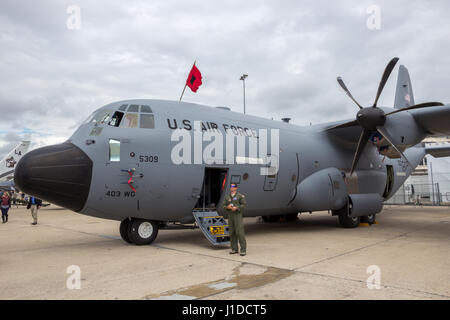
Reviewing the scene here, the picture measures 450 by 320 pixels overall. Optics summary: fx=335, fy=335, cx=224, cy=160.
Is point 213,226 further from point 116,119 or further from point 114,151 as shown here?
point 116,119

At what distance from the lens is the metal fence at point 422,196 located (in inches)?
1133

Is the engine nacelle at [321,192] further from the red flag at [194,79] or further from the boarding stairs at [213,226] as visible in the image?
the red flag at [194,79]

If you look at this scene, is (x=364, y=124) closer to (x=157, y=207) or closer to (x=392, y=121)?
(x=392, y=121)

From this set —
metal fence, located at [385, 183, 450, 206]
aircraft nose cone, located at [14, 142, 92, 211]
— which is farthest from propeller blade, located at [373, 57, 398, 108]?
metal fence, located at [385, 183, 450, 206]

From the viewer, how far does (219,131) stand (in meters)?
10.2

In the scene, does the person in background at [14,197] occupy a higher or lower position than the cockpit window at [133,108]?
lower

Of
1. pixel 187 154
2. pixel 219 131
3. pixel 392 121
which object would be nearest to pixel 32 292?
pixel 187 154

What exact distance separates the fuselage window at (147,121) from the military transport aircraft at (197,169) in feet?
0.09

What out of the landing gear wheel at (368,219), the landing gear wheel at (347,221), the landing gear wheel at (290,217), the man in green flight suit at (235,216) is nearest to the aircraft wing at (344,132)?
the landing gear wheel at (347,221)

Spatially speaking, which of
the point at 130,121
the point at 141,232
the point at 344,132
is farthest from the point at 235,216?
the point at 344,132

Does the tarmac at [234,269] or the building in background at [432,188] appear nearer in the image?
the tarmac at [234,269]

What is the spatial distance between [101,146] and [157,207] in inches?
84.6

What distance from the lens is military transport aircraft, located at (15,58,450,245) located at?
27.0 ft

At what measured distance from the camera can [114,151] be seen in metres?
8.52
